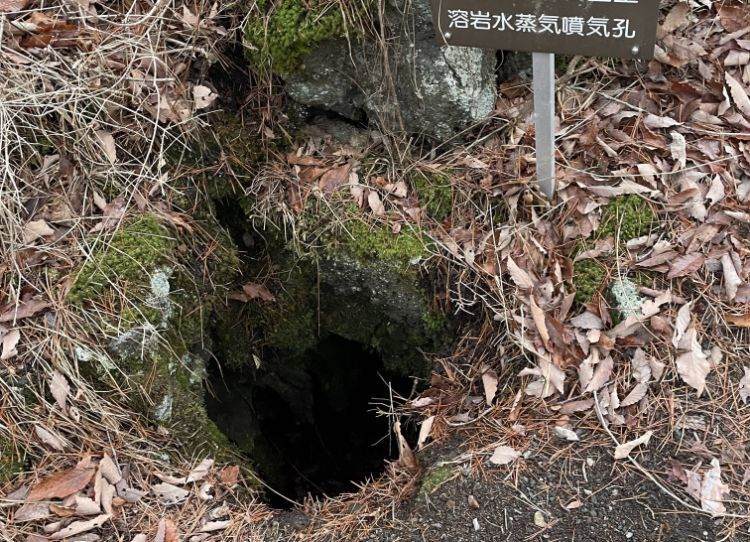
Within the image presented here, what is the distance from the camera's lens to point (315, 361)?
12.0ft

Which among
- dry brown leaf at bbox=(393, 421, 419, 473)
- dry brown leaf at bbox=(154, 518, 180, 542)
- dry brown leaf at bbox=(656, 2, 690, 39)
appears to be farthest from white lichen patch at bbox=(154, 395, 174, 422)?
dry brown leaf at bbox=(656, 2, 690, 39)

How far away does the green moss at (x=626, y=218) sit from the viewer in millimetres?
2490

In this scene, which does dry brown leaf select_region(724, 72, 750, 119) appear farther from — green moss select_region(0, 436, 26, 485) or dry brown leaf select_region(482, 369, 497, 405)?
green moss select_region(0, 436, 26, 485)

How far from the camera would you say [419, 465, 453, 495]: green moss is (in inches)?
91.3

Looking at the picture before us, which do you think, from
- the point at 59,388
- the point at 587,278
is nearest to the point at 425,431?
the point at 587,278

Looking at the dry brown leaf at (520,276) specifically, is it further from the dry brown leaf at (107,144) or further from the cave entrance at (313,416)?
the dry brown leaf at (107,144)

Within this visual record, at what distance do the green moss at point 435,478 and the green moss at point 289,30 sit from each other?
1657 mm

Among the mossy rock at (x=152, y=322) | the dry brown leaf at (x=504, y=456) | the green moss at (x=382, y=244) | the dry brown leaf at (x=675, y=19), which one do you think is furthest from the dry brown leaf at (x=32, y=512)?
the dry brown leaf at (x=675, y=19)

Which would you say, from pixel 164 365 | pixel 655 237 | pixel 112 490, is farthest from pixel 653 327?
pixel 112 490

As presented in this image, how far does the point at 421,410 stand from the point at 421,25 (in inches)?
58.9

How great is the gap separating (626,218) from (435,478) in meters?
1.19

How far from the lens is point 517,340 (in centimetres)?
244

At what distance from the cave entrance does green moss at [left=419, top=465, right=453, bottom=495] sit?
1022mm

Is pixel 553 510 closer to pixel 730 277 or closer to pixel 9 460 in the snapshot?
pixel 730 277
